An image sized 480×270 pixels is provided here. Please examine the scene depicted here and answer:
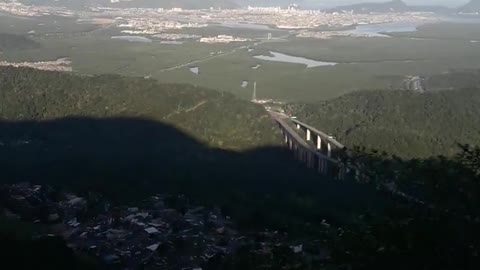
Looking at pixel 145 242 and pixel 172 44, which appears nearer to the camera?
pixel 145 242

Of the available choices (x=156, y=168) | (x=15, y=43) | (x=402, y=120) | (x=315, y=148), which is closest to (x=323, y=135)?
(x=315, y=148)

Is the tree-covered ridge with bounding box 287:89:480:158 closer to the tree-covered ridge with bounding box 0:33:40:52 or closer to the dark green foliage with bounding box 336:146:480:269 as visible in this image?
the dark green foliage with bounding box 336:146:480:269

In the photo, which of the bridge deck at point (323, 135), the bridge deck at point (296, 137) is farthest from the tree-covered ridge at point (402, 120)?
the bridge deck at point (296, 137)

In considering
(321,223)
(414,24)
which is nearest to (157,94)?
(321,223)

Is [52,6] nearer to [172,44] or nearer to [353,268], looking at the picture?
[172,44]

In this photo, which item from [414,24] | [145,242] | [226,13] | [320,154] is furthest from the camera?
[226,13]

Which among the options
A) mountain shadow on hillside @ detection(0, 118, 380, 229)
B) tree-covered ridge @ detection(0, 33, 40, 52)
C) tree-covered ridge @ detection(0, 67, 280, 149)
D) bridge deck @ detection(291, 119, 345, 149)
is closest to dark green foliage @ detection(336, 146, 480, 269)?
mountain shadow on hillside @ detection(0, 118, 380, 229)
